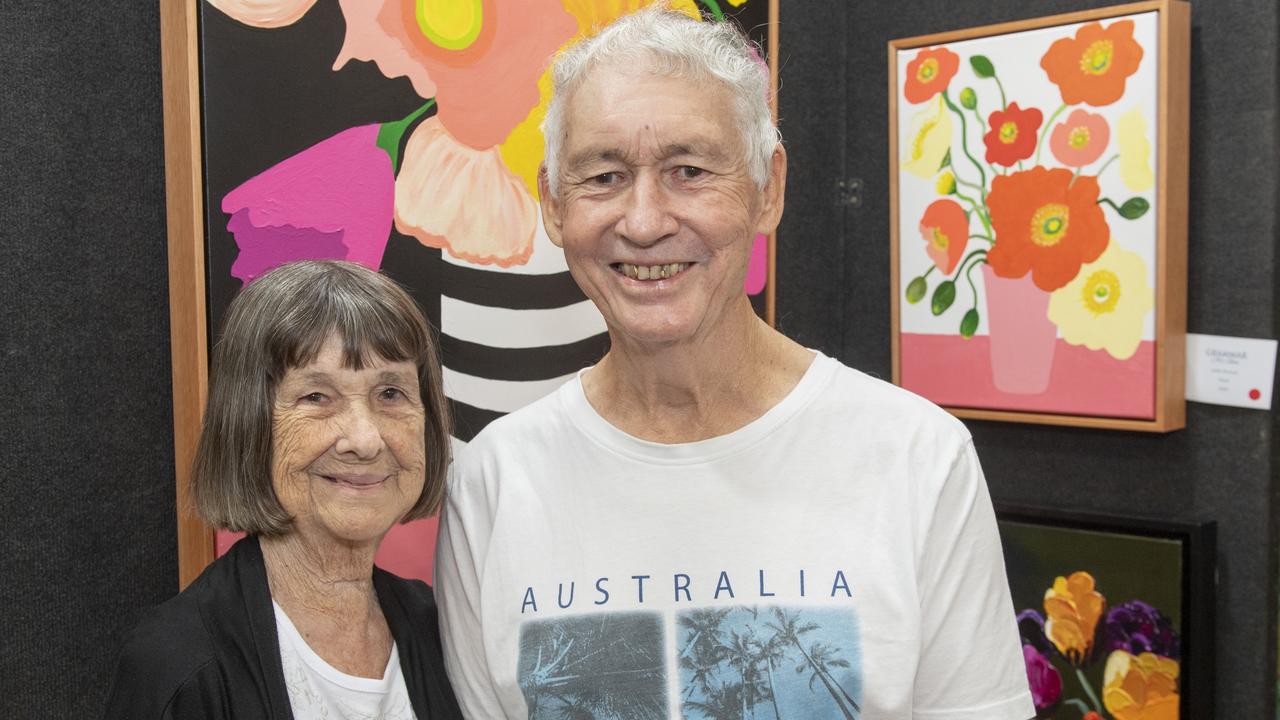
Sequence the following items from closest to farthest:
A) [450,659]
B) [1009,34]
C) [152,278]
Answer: [450,659], [152,278], [1009,34]

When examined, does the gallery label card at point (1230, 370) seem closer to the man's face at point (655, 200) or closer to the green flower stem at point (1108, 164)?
the green flower stem at point (1108, 164)

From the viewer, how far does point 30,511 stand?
1271 mm

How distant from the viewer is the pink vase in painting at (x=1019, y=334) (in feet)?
6.53

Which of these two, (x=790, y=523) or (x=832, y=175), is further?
(x=832, y=175)

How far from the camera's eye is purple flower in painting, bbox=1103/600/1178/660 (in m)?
1.86

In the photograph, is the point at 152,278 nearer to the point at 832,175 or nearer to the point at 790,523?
the point at 790,523

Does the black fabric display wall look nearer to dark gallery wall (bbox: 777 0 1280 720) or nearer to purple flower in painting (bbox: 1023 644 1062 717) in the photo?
dark gallery wall (bbox: 777 0 1280 720)

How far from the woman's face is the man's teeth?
9.5 inches

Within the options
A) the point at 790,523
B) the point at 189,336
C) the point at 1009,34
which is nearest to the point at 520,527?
the point at 790,523

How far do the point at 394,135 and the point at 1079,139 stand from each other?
3.76 ft

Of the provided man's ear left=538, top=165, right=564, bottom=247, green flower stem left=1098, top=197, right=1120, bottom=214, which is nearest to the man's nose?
man's ear left=538, top=165, right=564, bottom=247

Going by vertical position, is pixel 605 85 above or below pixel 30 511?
above

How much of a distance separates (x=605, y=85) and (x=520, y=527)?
45cm

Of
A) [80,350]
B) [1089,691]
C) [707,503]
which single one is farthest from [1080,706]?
[80,350]
